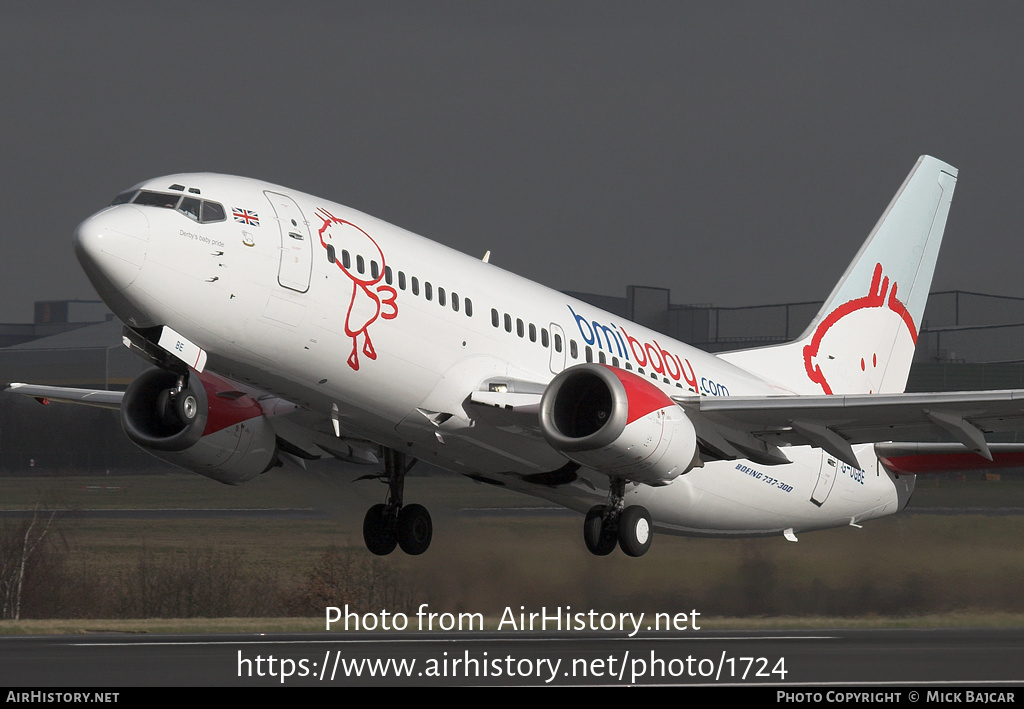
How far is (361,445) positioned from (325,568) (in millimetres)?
16265

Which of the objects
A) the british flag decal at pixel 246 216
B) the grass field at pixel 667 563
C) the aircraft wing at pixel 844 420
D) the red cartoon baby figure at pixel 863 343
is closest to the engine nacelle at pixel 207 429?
the british flag decal at pixel 246 216

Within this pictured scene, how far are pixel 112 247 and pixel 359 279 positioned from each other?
3751 mm

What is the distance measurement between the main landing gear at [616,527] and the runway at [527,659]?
20.2 ft

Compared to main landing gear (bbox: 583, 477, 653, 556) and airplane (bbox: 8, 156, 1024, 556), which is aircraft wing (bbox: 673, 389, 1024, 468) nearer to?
airplane (bbox: 8, 156, 1024, 556)

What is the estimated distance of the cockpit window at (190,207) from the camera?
17.2 m

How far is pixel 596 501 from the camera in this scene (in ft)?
79.5

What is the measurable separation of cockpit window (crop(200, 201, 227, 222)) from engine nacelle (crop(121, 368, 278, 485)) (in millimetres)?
4523

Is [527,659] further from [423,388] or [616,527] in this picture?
[423,388]

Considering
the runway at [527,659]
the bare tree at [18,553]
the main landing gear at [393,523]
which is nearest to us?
the main landing gear at [393,523]

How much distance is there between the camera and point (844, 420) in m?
21.9

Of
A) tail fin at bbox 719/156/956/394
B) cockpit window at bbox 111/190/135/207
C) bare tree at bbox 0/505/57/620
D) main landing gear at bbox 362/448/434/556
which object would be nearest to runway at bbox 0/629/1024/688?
bare tree at bbox 0/505/57/620

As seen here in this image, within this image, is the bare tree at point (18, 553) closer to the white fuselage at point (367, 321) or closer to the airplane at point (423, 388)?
the airplane at point (423, 388)

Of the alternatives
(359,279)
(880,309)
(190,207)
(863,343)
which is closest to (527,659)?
(863,343)

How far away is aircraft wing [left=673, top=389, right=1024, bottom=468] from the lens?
20.7m
